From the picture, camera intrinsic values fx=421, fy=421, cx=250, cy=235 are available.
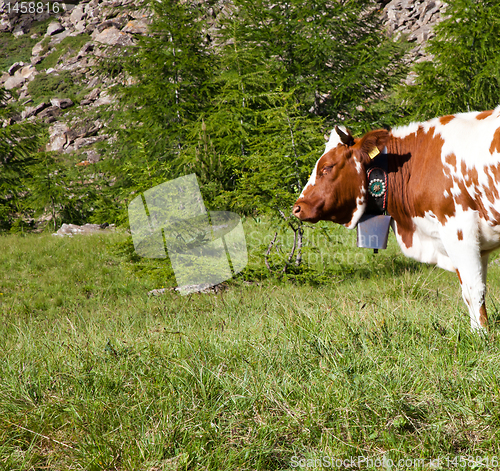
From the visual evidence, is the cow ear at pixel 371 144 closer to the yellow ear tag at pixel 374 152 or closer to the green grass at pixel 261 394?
the yellow ear tag at pixel 374 152

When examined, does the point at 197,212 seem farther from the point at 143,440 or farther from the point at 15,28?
the point at 15,28

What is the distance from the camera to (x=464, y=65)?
10695 mm

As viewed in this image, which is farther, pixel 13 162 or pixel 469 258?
pixel 13 162

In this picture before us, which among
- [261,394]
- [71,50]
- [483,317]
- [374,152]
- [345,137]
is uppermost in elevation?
[71,50]

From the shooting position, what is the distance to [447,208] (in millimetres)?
2984

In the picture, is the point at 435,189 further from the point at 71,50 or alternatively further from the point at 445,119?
the point at 71,50

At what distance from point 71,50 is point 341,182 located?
64.1 metres

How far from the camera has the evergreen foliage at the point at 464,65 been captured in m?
10.4

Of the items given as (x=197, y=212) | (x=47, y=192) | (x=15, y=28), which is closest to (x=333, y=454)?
(x=197, y=212)

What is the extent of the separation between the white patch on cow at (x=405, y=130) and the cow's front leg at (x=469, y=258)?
0.82 meters

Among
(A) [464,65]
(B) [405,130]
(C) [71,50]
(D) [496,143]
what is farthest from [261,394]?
(C) [71,50]

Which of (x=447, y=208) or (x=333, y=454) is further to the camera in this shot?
(x=447, y=208)

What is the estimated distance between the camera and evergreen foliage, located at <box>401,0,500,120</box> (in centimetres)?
1043

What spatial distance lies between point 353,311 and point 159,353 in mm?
1717
